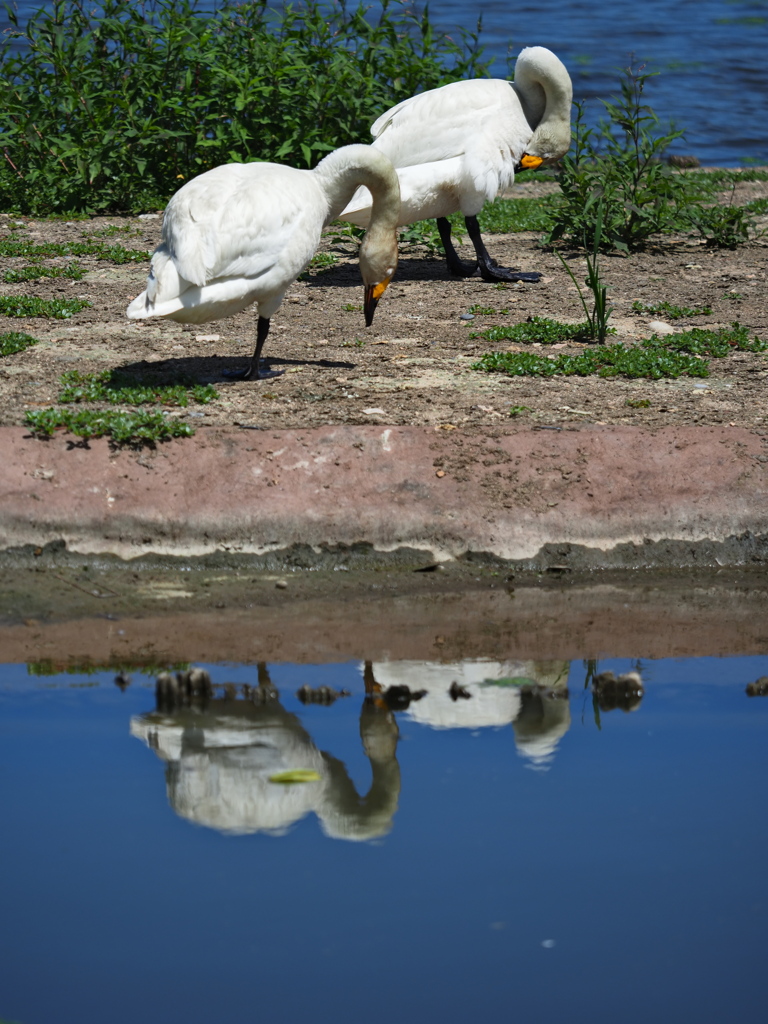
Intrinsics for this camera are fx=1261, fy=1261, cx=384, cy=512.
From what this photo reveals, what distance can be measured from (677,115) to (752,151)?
73.0 inches

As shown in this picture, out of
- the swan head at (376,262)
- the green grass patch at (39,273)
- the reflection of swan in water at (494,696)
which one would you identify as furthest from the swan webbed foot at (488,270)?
the reflection of swan in water at (494,696)

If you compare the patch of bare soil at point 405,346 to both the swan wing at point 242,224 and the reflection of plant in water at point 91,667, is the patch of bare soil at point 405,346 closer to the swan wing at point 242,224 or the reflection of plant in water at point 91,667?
the swan wing at point 242,224

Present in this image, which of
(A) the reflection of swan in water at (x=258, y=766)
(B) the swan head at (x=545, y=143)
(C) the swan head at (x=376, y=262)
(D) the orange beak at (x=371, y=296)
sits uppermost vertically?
(B) the swan head at (x=545, y=143)

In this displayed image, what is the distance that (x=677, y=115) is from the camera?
1762 cm

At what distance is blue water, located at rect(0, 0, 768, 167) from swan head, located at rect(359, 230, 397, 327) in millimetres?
9365

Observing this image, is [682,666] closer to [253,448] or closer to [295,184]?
[253,448]

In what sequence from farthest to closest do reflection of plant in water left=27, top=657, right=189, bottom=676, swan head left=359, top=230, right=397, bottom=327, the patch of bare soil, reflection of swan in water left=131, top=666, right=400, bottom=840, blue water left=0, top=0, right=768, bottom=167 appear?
1. blue water left=0, top=0, right=768, bottom=167
2. swan head left=359, top=230, right=397, bottom=327
3. the patch of bare soil
4. reflection of plant in water left=27, top=657, right=189, bottom=676
5. reflection of swan in water left=131, top=666, right=400, bottom=840

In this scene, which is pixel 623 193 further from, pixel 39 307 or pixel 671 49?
Result: pixel 671 49

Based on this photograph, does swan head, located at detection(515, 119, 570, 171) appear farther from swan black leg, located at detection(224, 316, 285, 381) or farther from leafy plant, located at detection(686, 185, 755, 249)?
swan black leg, located at detection(224, 316, 285, 381)

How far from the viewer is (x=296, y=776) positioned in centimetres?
333

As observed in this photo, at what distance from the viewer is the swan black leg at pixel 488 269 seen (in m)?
8.35

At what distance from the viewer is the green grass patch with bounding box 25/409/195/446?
5008 mm

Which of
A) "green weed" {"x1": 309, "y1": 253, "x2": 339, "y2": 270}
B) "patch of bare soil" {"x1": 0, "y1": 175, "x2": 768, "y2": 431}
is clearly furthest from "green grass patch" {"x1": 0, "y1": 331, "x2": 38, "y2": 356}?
"green weed" {"x1": 309, "y1": 253, "x2": 339, "y2": 270}

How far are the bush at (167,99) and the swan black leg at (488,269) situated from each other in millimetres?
1720
